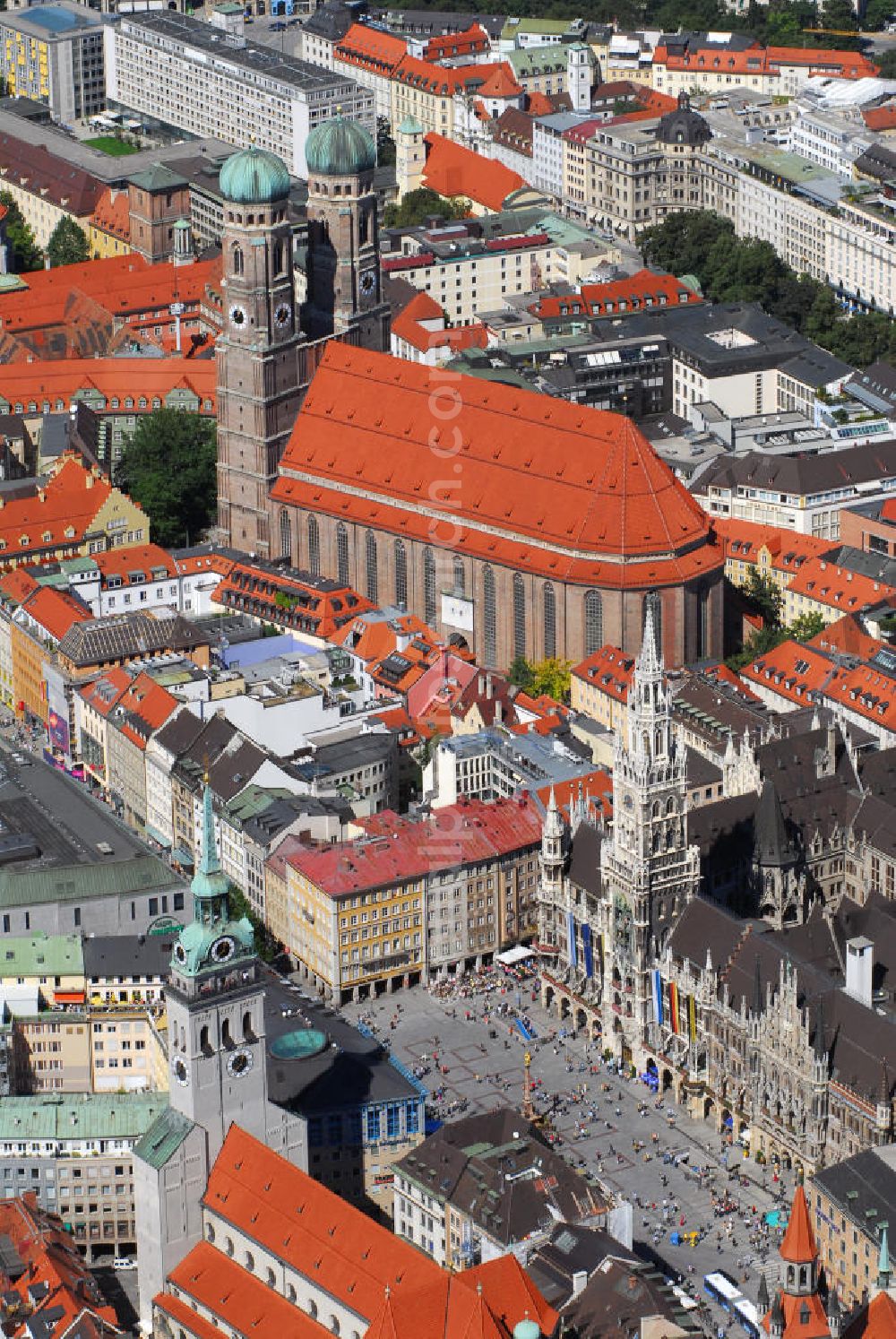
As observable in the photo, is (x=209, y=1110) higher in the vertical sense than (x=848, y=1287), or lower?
higher

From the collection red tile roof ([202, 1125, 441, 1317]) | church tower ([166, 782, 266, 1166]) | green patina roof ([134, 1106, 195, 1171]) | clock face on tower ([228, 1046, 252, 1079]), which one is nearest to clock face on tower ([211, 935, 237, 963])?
church tower ([166, 782, 266, 1166])

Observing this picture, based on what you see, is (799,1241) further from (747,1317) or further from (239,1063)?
(239,1063)

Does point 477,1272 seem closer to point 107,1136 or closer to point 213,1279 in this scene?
point 213,1279

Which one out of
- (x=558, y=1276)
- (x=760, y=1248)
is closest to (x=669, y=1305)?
(x=558, y=1276)

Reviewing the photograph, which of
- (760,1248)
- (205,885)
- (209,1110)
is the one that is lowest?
(760,1248)

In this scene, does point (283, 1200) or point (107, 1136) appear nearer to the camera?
point (283, 1200)

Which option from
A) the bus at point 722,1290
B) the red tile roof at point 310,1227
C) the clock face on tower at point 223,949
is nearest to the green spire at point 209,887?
the clock face on tower at point 223,949
